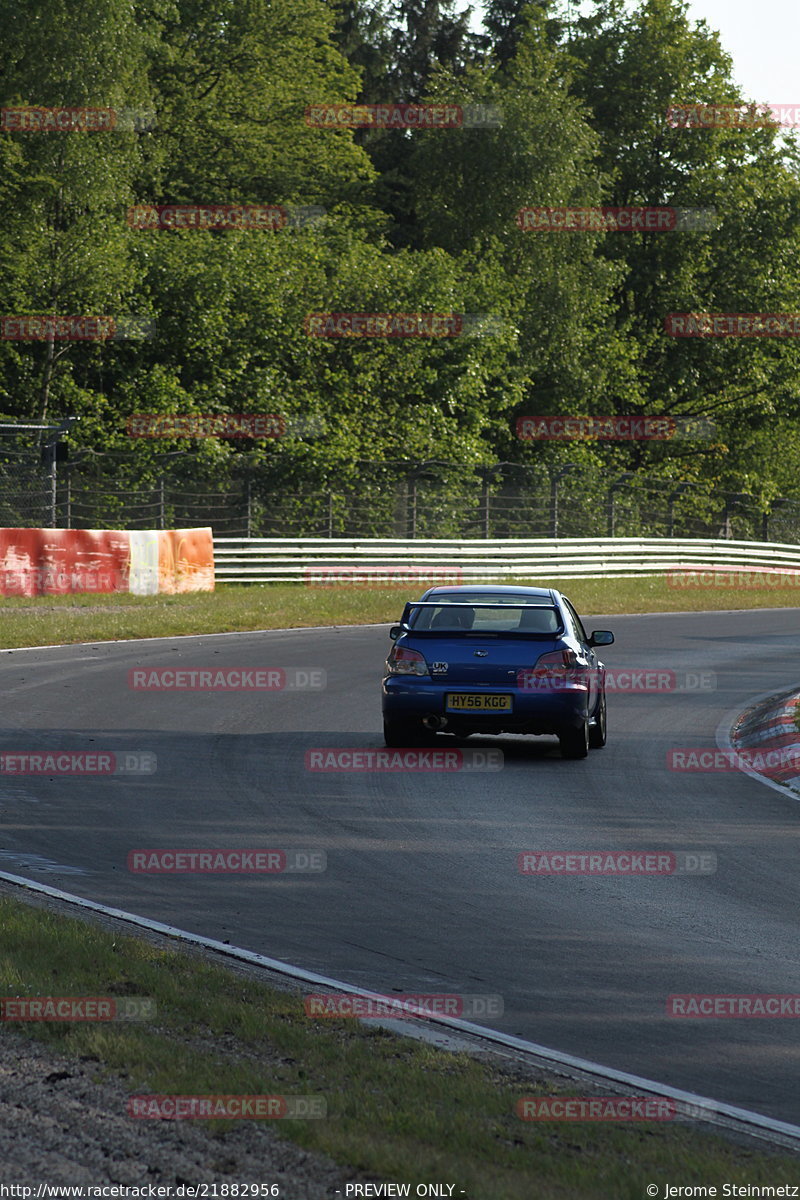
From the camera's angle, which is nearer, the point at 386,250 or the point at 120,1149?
the point at 120,1149

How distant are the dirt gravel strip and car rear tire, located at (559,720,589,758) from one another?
8.90m

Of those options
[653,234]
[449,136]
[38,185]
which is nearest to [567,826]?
[38,185]

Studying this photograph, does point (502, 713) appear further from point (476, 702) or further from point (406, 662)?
point (406, 662)

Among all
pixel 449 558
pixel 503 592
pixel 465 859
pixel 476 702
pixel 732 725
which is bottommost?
pixel 732 725

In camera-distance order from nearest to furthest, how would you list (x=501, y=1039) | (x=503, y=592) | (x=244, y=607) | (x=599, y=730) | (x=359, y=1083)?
1. (x=359, y=1083)
2. (x=501, y=1039)
3. (x=599, y=730)
4. (x=503, y=592)
5. (x=244, y=607)

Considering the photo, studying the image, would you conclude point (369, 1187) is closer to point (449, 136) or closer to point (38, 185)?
point (38, 185)

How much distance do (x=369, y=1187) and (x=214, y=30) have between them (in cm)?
5204

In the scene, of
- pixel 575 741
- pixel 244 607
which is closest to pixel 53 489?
pixel 244 607

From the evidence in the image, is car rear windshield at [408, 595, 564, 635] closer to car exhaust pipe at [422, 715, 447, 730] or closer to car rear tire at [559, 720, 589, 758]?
car exhaust pipe at [422, 715, 447, 730]

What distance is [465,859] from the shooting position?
950 centimetres

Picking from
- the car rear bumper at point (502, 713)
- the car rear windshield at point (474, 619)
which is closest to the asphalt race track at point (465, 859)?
the car rear bumper at point (502, 713)

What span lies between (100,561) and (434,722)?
15.5 m

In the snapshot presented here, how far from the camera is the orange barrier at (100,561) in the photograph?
88.4ft

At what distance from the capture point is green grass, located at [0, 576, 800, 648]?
2444 centimetres
